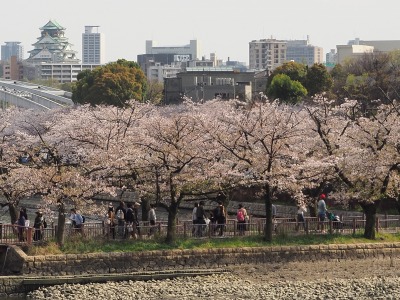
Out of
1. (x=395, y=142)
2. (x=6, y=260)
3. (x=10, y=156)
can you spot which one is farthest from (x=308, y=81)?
(x=6, y=260)

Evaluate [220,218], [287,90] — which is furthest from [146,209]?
[287,90]

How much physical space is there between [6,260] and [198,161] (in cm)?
675

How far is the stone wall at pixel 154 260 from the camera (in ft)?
105

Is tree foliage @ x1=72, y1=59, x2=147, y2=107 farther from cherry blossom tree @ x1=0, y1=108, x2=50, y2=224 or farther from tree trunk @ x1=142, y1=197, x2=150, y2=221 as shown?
tree trunk @ x1=142, y1=197, x2=150, y2=221

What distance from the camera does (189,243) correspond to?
34469 millimetres

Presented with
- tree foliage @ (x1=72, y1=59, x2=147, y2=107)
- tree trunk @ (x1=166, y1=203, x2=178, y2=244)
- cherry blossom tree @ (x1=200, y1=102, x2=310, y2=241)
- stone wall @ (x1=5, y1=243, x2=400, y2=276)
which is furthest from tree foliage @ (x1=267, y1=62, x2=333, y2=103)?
tree trunk @ (x1=166, y1=203, x2=178, y2=244)

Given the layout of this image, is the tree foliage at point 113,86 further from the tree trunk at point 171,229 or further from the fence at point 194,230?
the tree trunk at point 171,229

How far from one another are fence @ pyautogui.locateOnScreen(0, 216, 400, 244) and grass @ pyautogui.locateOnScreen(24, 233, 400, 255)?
425mm

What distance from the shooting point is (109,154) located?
1441 inches

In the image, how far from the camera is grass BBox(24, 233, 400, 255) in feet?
108

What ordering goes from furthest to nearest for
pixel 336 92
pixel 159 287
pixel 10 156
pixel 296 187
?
pixel 336 92
pixel 10 156
pixel 296 187
pixel 159 287

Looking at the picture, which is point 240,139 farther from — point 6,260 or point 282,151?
point 6,260

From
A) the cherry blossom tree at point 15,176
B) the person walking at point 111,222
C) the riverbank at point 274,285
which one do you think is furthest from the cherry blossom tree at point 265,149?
the cherry blossom tree at point 15,176

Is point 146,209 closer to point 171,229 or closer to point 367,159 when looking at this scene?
point 171,229
